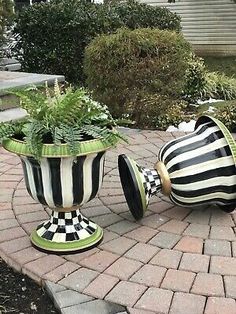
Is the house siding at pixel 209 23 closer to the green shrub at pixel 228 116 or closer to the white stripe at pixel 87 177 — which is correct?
the green shrub at pixel 228 116

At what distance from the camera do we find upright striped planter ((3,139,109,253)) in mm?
2652

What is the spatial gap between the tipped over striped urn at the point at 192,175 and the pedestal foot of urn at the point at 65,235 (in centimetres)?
38

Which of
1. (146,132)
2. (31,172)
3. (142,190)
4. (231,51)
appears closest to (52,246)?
(31,172)

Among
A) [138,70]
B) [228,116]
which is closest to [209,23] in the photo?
[228,116]

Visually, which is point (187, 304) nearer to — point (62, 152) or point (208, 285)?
point (208, 285)

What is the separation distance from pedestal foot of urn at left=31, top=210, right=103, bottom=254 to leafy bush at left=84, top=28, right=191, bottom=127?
9.71 feet

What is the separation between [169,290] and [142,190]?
0.77 meters

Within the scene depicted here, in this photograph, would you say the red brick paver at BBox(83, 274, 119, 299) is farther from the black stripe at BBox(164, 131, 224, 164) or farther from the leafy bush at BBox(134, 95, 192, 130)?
the leafy bush at BBox(134, 95, 192, 130)

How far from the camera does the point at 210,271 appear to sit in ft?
8.79

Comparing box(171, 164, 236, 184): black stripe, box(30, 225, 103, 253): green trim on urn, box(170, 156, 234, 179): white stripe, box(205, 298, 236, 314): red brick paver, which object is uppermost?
box(170, 156, 234, 179): white stripe

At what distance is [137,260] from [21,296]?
2.18 feet

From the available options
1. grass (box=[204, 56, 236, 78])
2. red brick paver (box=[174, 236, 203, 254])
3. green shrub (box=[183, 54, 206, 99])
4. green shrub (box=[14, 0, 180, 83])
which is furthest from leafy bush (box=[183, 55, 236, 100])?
red brick paver (box=[174, 236, 203, 254])

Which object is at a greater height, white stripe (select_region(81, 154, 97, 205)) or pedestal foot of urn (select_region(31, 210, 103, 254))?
white stripe (select_region(81, 154, 97, 205))

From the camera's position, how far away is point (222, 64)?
1117cm
